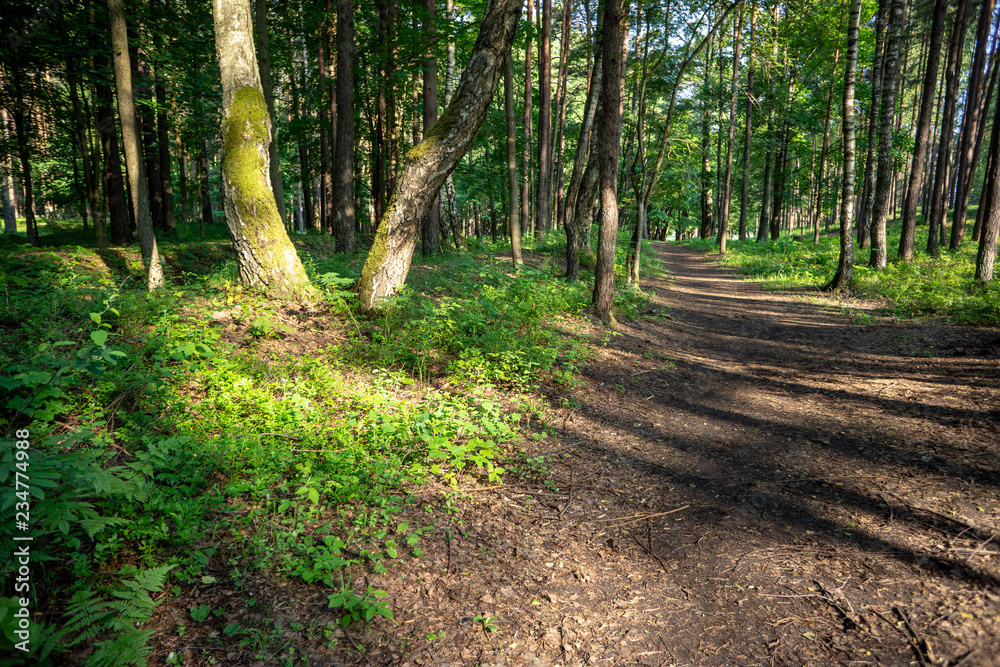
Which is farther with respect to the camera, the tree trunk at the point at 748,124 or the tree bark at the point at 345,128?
the tree trunk at the point at 748,124

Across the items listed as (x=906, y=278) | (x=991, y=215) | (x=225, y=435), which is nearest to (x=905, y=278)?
(x=906, y=278)

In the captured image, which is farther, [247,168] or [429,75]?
[429,75]

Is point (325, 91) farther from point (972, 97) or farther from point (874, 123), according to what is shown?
point (972, 97)

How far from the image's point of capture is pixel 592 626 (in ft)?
9.17

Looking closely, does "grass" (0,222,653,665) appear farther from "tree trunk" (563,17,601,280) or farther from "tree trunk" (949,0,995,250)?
"tree trunk" (949,0,995,250)

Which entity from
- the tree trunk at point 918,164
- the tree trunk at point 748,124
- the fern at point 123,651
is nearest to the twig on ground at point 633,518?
the fern at point 123,651

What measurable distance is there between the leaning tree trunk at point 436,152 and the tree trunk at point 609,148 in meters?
2.17

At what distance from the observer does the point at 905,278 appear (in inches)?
499

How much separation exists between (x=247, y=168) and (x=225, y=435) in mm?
4407

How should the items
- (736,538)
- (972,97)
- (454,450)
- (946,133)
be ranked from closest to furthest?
(736,538) < (454,450) < (972,97) < (946,133)

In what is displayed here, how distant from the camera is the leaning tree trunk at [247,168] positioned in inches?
262
